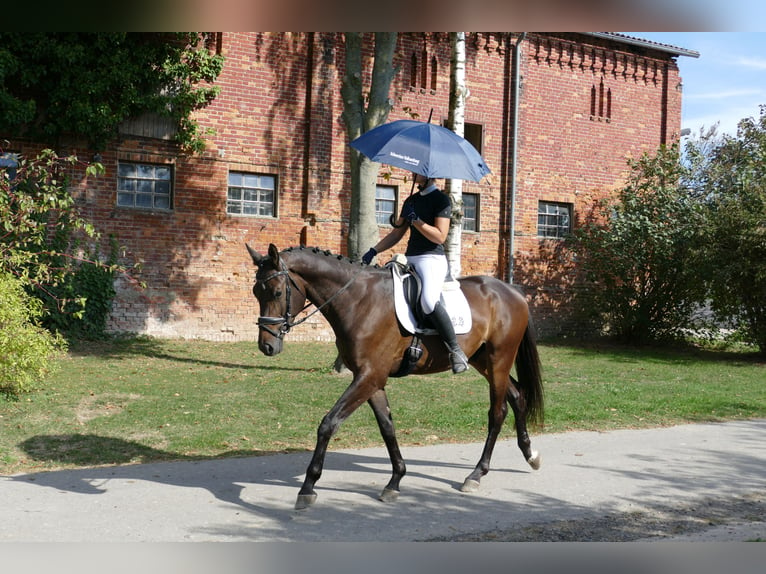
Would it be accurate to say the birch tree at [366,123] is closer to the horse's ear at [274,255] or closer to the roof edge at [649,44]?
the horse's ear at [274,255]

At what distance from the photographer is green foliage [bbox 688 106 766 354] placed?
60.6 ft

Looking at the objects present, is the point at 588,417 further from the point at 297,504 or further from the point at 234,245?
the point at 234,245

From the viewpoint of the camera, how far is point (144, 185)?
18344mm

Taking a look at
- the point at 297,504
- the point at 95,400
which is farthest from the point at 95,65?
the point at 297,504

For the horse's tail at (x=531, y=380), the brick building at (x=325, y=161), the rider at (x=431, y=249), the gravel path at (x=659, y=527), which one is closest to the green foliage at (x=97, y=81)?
the brick building at (x=325, y=161)

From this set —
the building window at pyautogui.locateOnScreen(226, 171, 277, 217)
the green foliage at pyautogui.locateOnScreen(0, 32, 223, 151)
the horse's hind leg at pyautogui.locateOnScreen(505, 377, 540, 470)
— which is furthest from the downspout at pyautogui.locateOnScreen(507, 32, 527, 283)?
the horse's hind leg at pyautogui.locateOnScreen(505, 377, 540, 470)

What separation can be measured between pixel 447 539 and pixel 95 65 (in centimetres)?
1526

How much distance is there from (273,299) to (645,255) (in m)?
18.5

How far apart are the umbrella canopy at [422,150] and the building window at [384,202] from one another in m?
14.5

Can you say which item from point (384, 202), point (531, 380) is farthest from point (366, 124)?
point (531, 380)

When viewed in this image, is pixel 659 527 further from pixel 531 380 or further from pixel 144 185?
pixel 144 185

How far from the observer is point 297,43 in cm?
1964

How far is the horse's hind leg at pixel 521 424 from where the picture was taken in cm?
725

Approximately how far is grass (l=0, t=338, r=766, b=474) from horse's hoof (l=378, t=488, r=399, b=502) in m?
2.41
